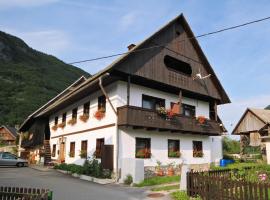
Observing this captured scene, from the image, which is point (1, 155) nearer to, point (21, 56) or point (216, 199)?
point (216, 199)

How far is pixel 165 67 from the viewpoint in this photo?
68.0ft

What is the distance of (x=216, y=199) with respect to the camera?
32.3 feet

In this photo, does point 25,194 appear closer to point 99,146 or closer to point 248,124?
point 99,146

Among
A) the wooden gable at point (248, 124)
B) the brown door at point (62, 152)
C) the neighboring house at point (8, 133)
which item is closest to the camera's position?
the brown door at point (62, 152)

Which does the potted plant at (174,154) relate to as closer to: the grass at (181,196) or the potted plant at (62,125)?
the grass at (181,196)

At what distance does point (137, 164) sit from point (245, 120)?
31.2 metres

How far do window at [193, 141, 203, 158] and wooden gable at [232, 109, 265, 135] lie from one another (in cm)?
2015

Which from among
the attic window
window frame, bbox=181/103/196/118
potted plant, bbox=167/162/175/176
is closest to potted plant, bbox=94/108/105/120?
potted plant, bbox=167/162/175/176

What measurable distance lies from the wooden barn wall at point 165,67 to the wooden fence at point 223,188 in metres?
9.04

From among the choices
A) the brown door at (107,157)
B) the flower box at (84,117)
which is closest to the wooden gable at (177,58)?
the brown door at (107,157)

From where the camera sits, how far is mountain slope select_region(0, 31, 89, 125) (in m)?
77.8

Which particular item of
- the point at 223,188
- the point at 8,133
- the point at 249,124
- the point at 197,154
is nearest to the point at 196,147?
the point at 197,154

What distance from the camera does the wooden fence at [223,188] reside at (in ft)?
28.3

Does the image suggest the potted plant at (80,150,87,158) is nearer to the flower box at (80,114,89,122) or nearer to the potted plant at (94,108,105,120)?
the flower box at (80,114,89,122)
